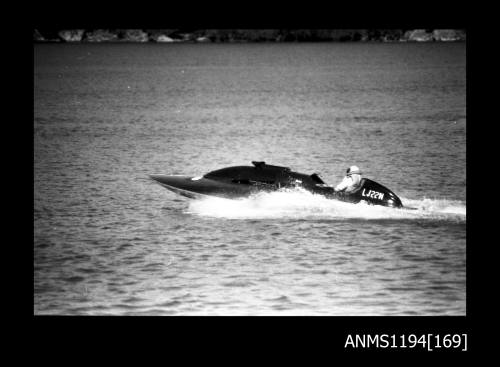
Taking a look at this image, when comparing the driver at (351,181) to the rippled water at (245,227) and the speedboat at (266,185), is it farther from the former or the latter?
the rippled water at (245,227)

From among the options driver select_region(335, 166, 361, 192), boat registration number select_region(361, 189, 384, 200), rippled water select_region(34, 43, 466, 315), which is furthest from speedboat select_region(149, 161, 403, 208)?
rippled water select_region(34, 43, 466, 315)

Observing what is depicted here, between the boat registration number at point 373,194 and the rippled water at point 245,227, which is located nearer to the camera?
the rippled water at point 245,227

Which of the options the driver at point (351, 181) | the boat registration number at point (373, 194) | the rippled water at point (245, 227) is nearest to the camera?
the rippled water at point (245, 227)

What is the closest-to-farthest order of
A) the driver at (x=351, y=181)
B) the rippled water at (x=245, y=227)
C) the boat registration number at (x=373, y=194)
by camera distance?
the rippled water at (x=245, y=227), the boat registration number at (x=373, y=194), the driver at (x=351, y=181)

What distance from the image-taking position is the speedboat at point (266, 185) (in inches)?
1065

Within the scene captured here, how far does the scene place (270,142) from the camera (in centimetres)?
4953

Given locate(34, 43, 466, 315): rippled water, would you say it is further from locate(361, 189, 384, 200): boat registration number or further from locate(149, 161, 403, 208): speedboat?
locate(361, 189, 384, 200): boat registration number

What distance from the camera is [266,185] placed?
27.6m

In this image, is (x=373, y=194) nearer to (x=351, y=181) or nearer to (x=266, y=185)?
(x=351, y=181)

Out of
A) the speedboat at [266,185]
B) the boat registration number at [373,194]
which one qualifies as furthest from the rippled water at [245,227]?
the boat registration number at [373,194]

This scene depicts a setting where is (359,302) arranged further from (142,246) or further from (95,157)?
(95,157)

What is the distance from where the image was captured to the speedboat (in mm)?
27047
